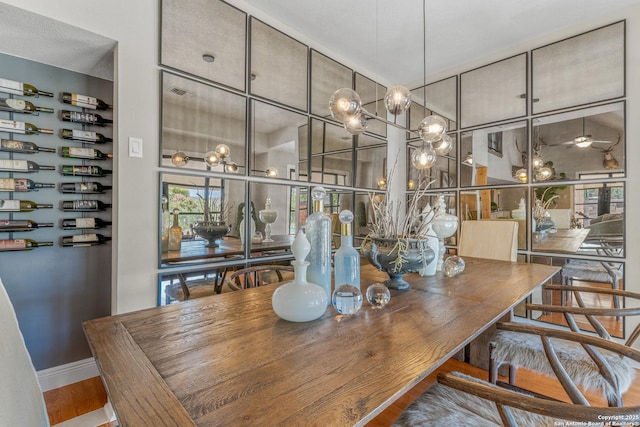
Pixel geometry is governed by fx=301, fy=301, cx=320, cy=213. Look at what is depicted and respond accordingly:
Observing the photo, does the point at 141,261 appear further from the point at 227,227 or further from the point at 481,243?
the point at 481,243

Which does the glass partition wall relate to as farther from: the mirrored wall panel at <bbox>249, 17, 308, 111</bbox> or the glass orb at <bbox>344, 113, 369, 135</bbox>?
the glass orb at <bbox>344, 113, 369, 135</bbox>

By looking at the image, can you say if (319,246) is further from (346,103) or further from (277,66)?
(277,66)

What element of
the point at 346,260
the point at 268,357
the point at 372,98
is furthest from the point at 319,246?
the point at 372,98

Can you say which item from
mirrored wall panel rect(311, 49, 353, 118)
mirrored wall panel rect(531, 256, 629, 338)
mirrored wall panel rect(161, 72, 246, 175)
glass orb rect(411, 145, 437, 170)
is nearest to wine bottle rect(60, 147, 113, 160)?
mirrored wall panel rect(161, 72, 246, 175)

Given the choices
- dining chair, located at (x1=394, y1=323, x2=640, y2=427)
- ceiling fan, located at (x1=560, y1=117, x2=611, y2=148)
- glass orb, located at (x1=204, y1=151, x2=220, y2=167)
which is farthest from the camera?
ceiling fan, located at (x1=560, y1=117, x2=611, y2=148)

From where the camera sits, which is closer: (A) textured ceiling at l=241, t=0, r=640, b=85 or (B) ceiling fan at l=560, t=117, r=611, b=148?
(A) textured ceiling at l=241, t=0, r=640, b=85

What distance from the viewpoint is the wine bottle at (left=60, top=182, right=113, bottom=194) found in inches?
77.5

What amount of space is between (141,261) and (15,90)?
4.13 feet

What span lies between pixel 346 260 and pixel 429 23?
2480 millimetres

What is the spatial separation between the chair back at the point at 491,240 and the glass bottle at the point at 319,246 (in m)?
2.02

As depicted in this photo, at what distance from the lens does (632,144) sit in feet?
7.70

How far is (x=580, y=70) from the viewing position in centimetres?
259

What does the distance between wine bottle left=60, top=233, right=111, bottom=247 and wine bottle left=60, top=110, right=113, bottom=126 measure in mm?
767

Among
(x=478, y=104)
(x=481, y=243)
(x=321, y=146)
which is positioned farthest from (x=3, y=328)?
(x=478, y=104)
